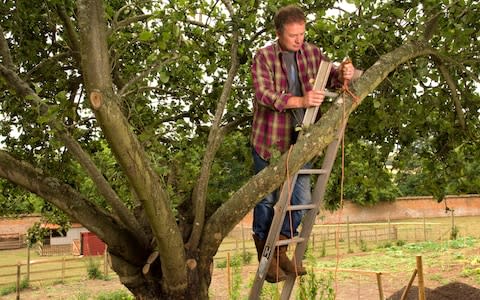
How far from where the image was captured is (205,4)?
5977 mm

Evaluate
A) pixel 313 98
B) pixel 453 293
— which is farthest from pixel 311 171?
pixel 453 293

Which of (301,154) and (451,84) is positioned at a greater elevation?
(451,84)

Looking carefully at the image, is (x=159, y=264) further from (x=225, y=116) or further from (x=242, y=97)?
(x=242, y=97)

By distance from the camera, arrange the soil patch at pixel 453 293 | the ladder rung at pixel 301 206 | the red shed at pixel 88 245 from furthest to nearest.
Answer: the red shed at pixel 88 245 → the soil patch at pixel 453 293 → the ladder rung at pixel 301 206

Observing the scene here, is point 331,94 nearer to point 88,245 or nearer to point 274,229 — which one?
point 274,229

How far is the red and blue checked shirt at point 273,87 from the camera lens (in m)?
4.15

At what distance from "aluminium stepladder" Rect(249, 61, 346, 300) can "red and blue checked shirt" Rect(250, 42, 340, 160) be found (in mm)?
226

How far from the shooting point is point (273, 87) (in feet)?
13.7

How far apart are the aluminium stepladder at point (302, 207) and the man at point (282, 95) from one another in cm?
8

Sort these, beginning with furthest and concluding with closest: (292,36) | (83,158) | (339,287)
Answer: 1. (339,287)
2. (83,158)
3. (292,36)

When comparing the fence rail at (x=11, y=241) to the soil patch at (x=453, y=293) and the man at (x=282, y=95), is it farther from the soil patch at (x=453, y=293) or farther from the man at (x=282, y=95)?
the man at (x=282, y=95)

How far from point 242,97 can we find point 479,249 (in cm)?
2126

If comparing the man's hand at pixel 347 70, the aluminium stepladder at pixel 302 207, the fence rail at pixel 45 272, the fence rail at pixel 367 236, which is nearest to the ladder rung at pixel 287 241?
the aluminium stepladder at pixel 302 207

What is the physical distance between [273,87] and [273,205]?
102cm
